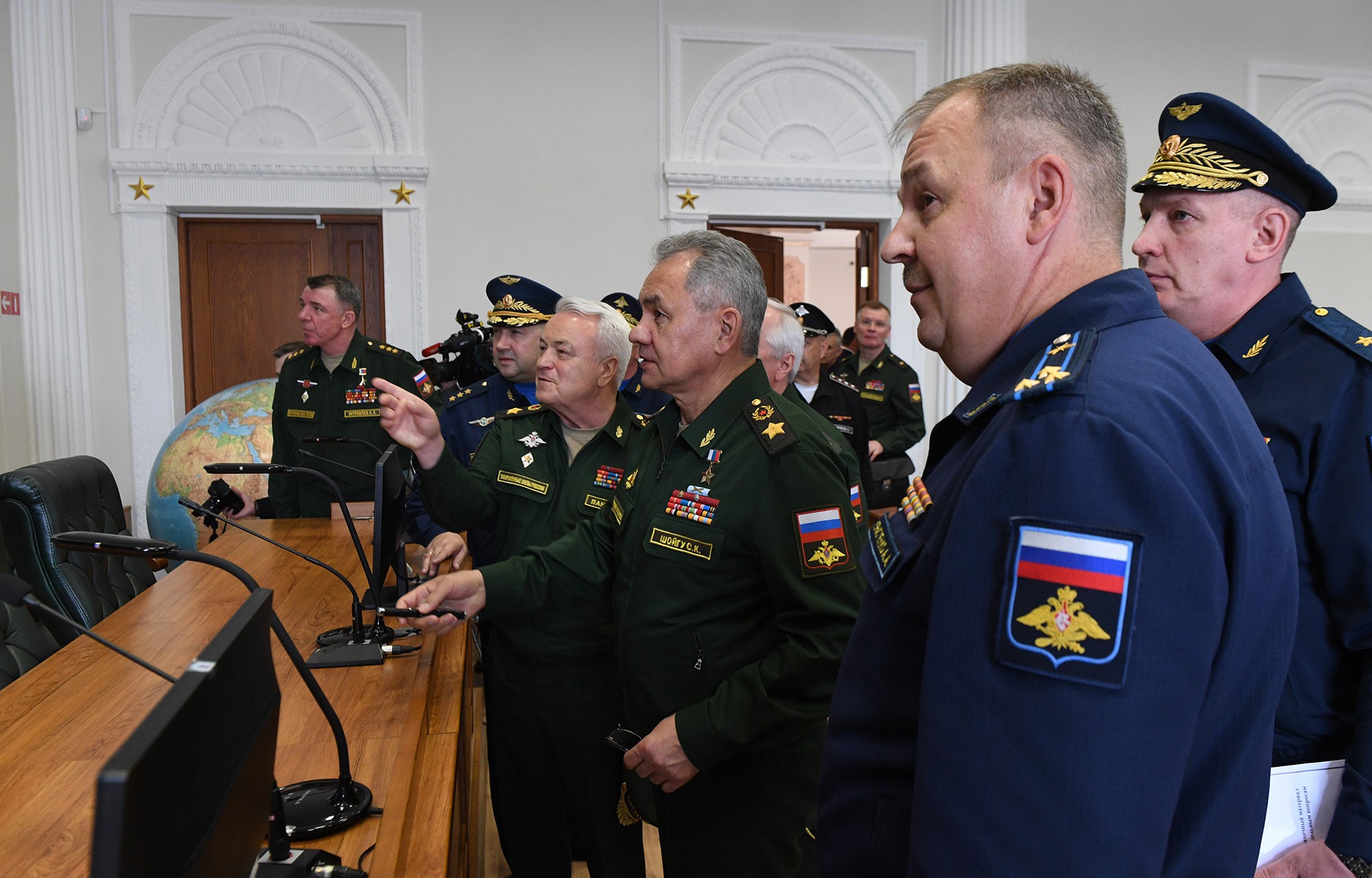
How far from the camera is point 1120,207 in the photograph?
0.85 metres

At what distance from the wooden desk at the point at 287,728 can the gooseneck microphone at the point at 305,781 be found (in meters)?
0.02

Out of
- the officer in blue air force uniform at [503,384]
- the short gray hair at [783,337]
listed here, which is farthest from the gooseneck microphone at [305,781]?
the officer in blue air force uniform at [503,384]

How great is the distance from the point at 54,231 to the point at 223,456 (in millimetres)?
2385

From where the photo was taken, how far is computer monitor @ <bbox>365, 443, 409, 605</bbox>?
6.17ft

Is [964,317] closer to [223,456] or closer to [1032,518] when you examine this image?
[1032,518]

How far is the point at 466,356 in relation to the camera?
14.9 feet

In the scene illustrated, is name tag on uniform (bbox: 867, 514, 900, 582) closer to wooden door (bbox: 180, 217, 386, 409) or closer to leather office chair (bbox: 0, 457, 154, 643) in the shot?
leather office chair (bbox: 0, 457, 154, 643)

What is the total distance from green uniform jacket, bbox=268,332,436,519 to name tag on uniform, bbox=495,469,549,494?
5.41 feet

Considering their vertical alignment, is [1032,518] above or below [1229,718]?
above

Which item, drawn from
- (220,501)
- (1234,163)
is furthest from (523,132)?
(1234,163)

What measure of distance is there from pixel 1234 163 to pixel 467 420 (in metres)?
2.62

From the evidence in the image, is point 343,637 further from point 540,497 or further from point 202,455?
point 202,455

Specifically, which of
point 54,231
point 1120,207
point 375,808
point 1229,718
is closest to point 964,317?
point 1120,207

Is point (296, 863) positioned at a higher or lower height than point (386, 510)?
lower
